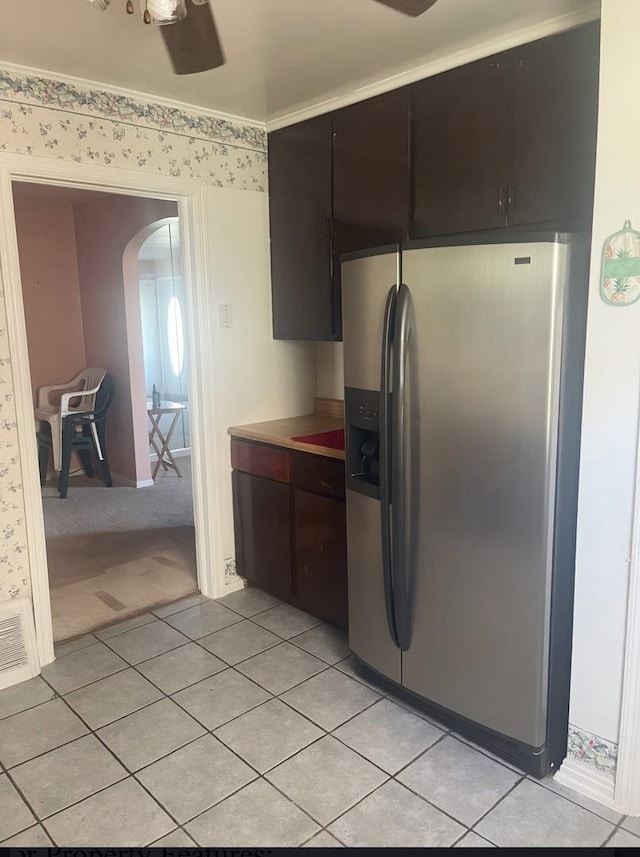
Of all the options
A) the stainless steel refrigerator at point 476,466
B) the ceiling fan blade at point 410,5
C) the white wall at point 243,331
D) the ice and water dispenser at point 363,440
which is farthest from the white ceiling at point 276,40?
the ice and water dispenser at point 363,440

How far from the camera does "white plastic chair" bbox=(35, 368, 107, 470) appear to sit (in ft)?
17.6

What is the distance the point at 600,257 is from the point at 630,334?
230mm

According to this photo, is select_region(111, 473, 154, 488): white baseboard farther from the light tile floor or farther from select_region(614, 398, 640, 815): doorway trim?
select_region(614, 398, 640, 815): doorway trim

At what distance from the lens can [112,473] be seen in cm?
583

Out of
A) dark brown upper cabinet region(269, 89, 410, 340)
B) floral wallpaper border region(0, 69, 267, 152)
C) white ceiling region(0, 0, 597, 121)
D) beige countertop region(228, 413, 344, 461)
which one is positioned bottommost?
beige countertop region(228, 413, 344, 461)

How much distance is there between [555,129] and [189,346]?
184cm

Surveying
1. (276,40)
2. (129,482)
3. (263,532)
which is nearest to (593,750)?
(263,532)

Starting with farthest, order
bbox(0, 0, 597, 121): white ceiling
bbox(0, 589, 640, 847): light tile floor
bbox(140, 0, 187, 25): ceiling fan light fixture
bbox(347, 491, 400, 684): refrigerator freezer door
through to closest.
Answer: bbox(347, 491, 400, 684): refrigerator freezer door < bbox(0, 0, 597, 121): white ceiling < bbox(0, 589, 640, 847): light tile floor < bbox(140, 0, 187, 25): ceiling fan light fixture

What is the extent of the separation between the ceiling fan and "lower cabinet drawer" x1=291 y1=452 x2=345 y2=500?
5.10 ft

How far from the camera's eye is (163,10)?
1.37 meters

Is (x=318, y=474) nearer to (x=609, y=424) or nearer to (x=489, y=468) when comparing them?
(x=489, y=468)

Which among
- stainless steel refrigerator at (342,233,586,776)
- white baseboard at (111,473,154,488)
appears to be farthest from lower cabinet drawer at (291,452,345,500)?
white baseboard at (111,473,154,488)

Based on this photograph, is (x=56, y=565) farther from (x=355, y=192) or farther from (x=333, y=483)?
(x=355, y=192)

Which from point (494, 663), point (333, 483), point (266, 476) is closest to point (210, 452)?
point (266, 476)
